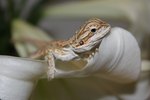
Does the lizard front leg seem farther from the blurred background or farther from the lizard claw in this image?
the blurred background

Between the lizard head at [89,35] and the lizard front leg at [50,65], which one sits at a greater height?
the lizard head at [89,35]

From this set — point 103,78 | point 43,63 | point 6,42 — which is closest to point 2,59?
point 43,63

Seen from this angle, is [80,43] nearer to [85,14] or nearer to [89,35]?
[89,35]

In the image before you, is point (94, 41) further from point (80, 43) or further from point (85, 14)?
point (85, 14)

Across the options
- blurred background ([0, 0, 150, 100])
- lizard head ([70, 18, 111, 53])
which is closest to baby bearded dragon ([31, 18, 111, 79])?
lizard head ([70, 18, 111, 53])

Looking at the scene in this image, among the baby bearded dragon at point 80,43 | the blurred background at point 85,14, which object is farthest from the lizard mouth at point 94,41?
the blurred background at point 85,14

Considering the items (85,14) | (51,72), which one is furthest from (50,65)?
(85,14)

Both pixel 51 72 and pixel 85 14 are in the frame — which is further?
pixel 85 14

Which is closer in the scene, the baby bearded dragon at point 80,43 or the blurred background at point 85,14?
the baby bearded dragon at point 80,43

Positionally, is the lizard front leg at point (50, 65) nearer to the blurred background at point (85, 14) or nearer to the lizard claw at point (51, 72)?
the lizard claw at point (51, 72)
